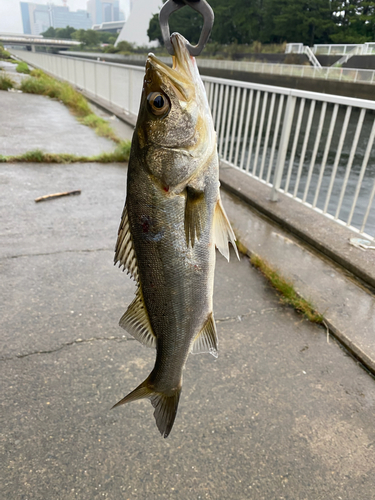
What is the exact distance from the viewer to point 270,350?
2.91 m

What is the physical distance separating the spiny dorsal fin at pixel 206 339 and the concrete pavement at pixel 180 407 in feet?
2.79

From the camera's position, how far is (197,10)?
132 cm

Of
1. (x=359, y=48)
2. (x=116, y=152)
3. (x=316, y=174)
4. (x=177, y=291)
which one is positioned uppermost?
(x=359, y=48)

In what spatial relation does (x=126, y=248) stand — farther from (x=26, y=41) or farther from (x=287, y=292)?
(x=26, y=41)

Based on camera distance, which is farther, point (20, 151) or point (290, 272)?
point (20, 151)

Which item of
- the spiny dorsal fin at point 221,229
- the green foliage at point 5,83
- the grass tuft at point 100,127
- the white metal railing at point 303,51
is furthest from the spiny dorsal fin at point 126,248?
the white metal railing at point 303,51

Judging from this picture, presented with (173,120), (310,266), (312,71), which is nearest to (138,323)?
(173,120)

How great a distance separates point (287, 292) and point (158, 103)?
2.60 metres

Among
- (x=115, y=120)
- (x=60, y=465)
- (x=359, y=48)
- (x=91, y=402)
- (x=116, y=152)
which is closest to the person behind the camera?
(x=60, y=465)

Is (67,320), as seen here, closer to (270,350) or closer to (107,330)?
(107,330)

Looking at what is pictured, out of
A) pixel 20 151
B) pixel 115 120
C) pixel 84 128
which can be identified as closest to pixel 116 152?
pixel 20 151

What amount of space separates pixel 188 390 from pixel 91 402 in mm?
650

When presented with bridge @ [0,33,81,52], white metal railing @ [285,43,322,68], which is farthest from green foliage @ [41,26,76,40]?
white metal railing @ [285,43,322,68]

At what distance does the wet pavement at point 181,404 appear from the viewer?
6.49 ft
